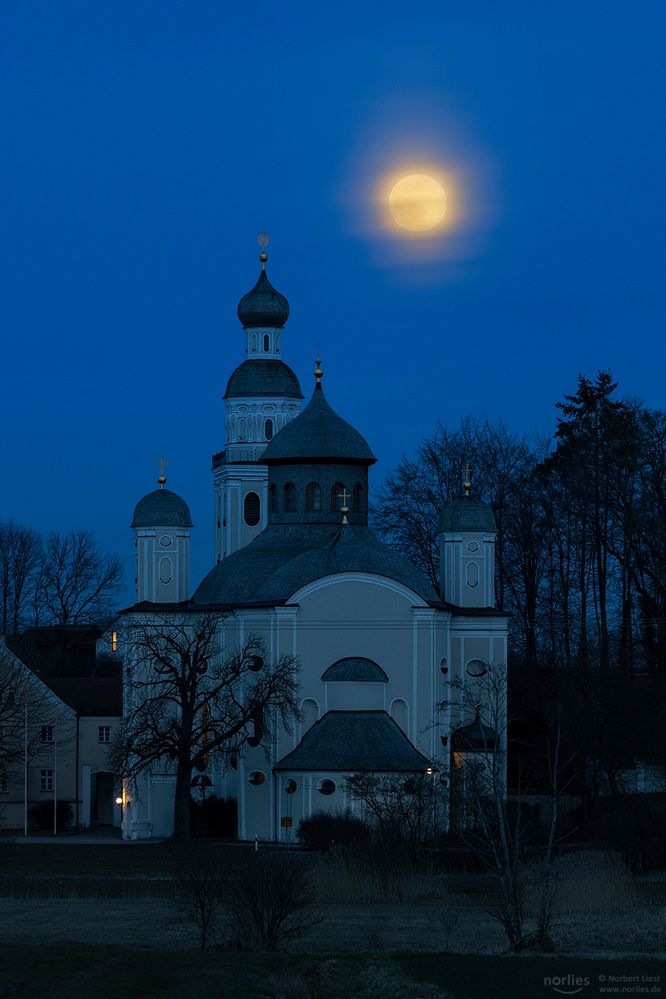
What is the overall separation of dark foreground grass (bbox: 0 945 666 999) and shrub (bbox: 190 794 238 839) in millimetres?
30238

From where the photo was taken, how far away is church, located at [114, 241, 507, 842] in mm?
60625

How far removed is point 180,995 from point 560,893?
1273cm

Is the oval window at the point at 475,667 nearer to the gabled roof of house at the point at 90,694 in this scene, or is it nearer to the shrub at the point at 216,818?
the shrub at the point at 216,818

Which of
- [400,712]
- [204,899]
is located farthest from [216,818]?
[204,899]

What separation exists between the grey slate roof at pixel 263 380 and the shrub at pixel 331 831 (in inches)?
1175

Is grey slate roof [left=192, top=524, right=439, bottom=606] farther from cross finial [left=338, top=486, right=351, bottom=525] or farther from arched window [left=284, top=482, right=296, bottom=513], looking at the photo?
arched window [left=284, top=482, right=296, bottom=513]

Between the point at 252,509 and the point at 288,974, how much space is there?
186ft

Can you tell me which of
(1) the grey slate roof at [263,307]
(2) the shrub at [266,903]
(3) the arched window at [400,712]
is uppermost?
(1) the grey slate roof at [263,307]

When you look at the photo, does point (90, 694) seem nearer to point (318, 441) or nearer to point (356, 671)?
point (318, 441)

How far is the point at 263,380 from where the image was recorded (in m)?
86.4

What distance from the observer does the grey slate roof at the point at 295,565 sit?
6303 cm

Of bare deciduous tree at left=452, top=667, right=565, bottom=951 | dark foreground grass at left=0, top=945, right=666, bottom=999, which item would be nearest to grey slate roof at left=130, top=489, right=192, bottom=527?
bare deciduous tree at left=452, top=667, right=565, bottom=951

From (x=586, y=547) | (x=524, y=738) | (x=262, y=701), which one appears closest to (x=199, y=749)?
(x=262, y=701)

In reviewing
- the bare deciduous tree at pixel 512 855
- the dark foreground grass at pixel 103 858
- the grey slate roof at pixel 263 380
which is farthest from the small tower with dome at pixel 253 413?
the bare deciduous tree at pixel 512 855
